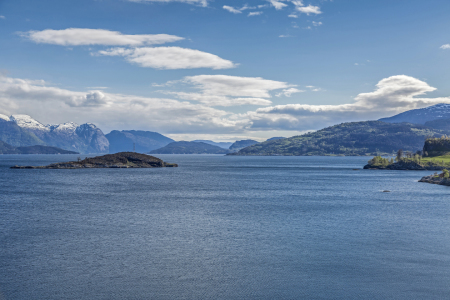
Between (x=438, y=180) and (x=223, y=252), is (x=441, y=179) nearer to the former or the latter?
(x=438, y=180)

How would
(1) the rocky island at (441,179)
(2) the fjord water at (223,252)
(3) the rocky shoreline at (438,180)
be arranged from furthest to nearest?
(1) the rocky island at (441,179)
(3) the rocky shoreline at (438,180)
(2) the fjord water at (223,252)

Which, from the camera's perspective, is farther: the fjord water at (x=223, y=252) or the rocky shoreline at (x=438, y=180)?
the rocky shoreline at (x=438, y=180)

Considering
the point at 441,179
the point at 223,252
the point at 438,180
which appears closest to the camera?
the point at 223,252

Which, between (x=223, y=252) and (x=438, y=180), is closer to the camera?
(x=223, y=252)

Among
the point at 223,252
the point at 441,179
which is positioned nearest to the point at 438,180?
the point at 441,179

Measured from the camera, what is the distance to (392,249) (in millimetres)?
44844

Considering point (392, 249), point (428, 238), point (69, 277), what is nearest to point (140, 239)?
point (69, 277)

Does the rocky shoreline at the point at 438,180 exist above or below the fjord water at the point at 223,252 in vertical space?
above

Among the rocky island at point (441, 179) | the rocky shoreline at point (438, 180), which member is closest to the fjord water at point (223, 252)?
the rocky shoreline at point (438, 180)

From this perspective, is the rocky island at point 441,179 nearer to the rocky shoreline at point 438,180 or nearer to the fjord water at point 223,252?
the rocky shoreline at point 438,180

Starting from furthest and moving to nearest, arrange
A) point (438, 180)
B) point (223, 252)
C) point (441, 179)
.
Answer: point (438, 180) → point (441, 179) → point (223, 252)

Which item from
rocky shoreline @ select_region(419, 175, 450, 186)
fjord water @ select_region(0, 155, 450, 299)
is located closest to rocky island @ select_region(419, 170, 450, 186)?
rocky shoreline @ select_region(419, 175, 450, 186)

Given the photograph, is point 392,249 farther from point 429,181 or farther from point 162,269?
point 429,181

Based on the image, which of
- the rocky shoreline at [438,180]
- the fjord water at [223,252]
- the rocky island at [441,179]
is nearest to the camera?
the fjord water at [223,252]
